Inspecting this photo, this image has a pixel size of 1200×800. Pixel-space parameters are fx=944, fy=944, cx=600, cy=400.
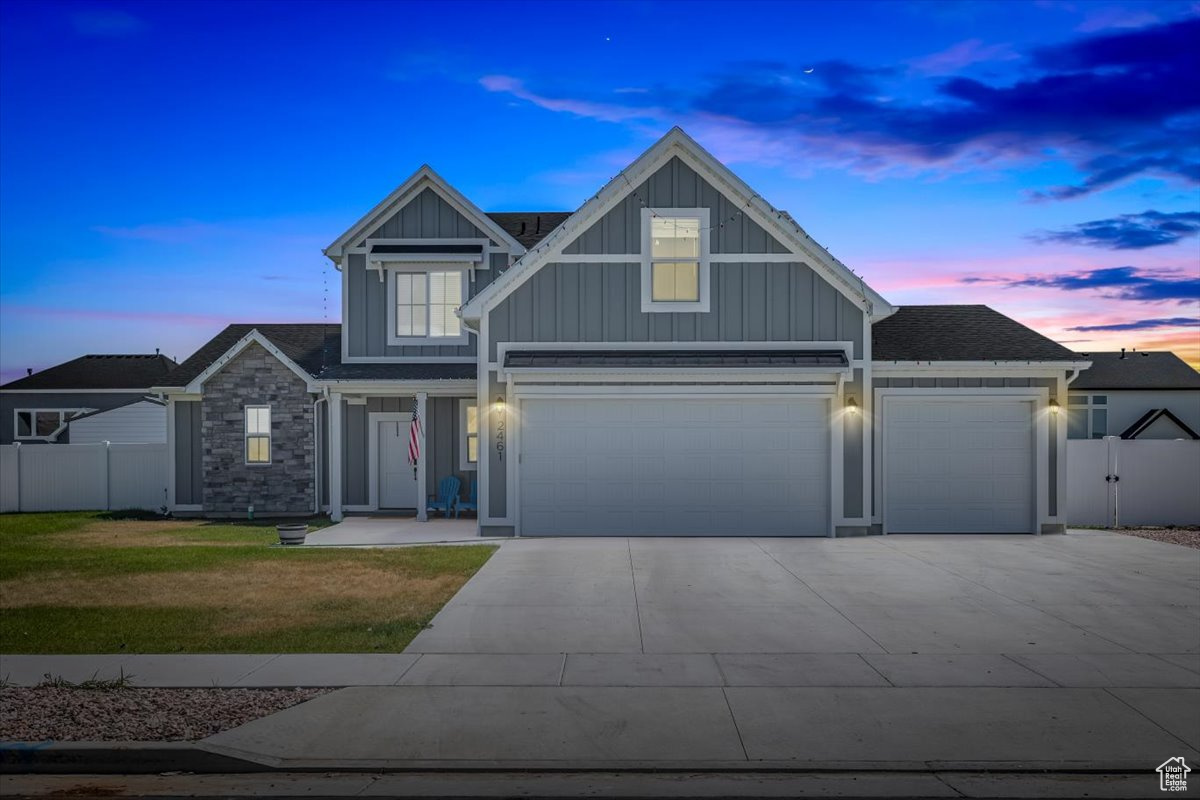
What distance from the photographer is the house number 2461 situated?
1775cm

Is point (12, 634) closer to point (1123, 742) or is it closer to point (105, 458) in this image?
point (1123, 742)

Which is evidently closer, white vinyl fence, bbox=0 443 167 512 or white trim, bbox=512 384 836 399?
white trim, bbox=512 384 836 399

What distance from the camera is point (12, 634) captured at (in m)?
10.0

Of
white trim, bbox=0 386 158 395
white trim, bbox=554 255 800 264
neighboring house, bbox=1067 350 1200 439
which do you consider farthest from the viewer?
neighboring house, bbox=1067 350 1200 439

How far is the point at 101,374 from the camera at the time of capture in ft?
142

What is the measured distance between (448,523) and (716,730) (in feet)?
44.2

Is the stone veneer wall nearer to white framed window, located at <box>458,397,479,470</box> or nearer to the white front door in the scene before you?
the white front door

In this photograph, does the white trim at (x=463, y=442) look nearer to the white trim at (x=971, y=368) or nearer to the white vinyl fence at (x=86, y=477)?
the white vinyl fence at (x=86, y=477)

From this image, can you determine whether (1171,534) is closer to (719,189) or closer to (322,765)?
(719,189)

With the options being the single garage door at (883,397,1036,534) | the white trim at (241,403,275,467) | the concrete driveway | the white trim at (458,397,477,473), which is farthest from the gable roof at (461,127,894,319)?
the white trim at (241,403,275,467)

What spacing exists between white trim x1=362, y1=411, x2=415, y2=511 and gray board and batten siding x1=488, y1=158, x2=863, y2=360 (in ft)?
16.3

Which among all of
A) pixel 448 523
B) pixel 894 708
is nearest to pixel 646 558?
pixel 448 523

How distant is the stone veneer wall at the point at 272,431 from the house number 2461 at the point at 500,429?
621cm

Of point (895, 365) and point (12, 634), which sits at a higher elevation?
point (895, 365)
